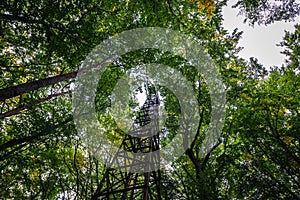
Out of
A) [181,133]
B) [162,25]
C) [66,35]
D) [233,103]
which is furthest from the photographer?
[181,133]

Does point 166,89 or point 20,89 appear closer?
point 20,89

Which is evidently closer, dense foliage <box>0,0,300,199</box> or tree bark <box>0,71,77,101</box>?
tree bark <box>0,71,77,101</box>

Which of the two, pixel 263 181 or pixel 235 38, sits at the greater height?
pixel 235 38

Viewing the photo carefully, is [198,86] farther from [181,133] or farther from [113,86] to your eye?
[113,86]

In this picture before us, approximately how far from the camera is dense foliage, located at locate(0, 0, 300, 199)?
5742 mm

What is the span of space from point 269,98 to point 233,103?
4.62ft

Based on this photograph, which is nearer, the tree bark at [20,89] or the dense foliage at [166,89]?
the tree bark at [20,89]

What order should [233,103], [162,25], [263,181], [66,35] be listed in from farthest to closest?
[233,103] → [263,181] → [162,25] → [66,35]

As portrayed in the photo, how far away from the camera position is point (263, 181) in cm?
693

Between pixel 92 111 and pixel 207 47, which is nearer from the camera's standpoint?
pixel 207 47

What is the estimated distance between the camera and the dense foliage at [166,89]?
18.8 feet

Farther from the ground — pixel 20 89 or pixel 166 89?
pixel 166 89

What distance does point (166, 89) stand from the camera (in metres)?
8.93

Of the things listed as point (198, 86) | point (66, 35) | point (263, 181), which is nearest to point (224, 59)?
point (198, 86)
